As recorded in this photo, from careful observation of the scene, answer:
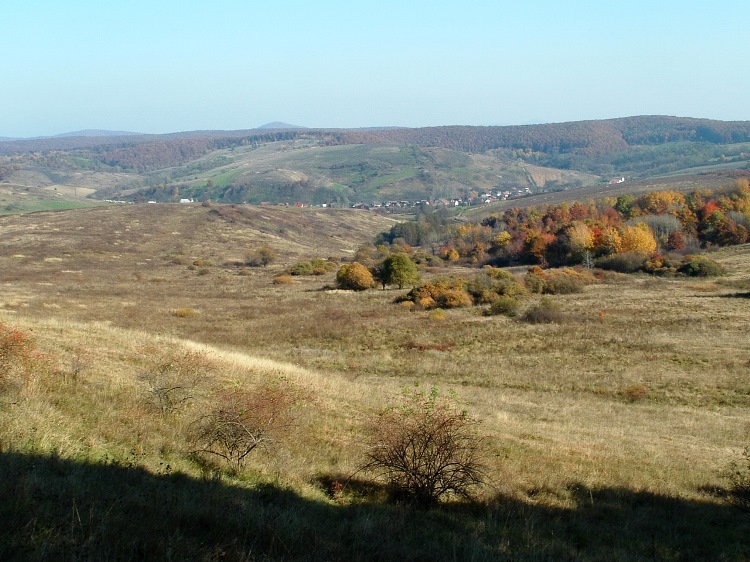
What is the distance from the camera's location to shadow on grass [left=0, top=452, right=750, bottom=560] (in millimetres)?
4781

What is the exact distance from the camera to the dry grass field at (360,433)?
5.55m

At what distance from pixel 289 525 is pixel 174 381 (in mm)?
7124

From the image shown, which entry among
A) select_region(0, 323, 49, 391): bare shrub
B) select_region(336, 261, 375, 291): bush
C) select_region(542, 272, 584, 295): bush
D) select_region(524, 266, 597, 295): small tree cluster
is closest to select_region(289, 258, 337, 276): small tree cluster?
select_region(336, 261, 375, 291): bush

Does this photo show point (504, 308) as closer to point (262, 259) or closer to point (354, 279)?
point (354, 279)

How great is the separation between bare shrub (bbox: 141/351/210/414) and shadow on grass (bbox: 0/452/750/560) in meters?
3.83

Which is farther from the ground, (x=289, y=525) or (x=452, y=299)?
(x=289, y=525)

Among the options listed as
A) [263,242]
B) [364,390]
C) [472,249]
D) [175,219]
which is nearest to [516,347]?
[364,390]

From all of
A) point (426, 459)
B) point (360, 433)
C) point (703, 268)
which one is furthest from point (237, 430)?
point (703, 268)

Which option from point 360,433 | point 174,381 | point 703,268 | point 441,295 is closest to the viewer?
point 360,433

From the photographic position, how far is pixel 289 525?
225 inches

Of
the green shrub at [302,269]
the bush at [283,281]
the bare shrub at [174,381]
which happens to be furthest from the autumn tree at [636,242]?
the bare shrub at [174,381]

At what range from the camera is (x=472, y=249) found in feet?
310

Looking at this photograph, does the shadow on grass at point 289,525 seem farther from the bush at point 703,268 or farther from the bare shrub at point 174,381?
the bush at point 703,268

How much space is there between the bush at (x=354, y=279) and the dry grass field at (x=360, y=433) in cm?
1311
